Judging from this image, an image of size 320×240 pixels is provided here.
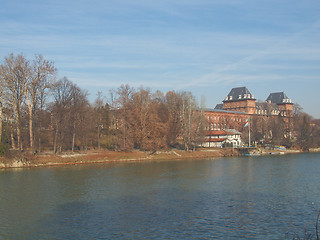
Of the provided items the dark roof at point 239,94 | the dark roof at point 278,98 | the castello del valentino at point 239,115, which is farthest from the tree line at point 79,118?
the dark roof at point 278,98

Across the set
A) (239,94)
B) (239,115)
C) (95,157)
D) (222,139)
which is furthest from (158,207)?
(239,94)

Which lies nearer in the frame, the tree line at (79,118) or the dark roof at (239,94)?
the tree line at (79,118)

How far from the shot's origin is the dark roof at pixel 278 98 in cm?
17888

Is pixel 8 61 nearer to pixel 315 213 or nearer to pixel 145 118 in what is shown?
pixel 145 118

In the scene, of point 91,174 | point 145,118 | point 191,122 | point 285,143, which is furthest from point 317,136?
point 91,174

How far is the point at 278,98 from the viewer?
182 meters

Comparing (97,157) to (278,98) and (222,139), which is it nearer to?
(222,139)

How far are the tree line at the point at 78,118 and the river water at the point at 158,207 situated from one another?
18913 mm

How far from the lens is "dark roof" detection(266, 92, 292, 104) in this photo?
179 meters

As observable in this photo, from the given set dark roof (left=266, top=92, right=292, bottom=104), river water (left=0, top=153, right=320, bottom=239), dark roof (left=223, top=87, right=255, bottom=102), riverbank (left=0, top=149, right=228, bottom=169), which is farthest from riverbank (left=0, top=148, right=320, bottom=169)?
dark roof (left=266, top=92, right=292, bottom=104)

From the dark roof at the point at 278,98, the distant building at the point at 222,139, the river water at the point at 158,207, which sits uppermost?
the dark roof at the point at 278,98

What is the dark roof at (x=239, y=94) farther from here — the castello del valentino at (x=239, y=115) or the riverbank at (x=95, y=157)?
the riverbank at (x=95, y=157)

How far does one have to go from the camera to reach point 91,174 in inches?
1758

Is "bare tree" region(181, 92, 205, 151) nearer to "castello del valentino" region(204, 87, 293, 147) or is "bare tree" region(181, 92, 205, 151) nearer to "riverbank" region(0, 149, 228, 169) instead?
"riverbank" region(0, 149, 228, 169)
